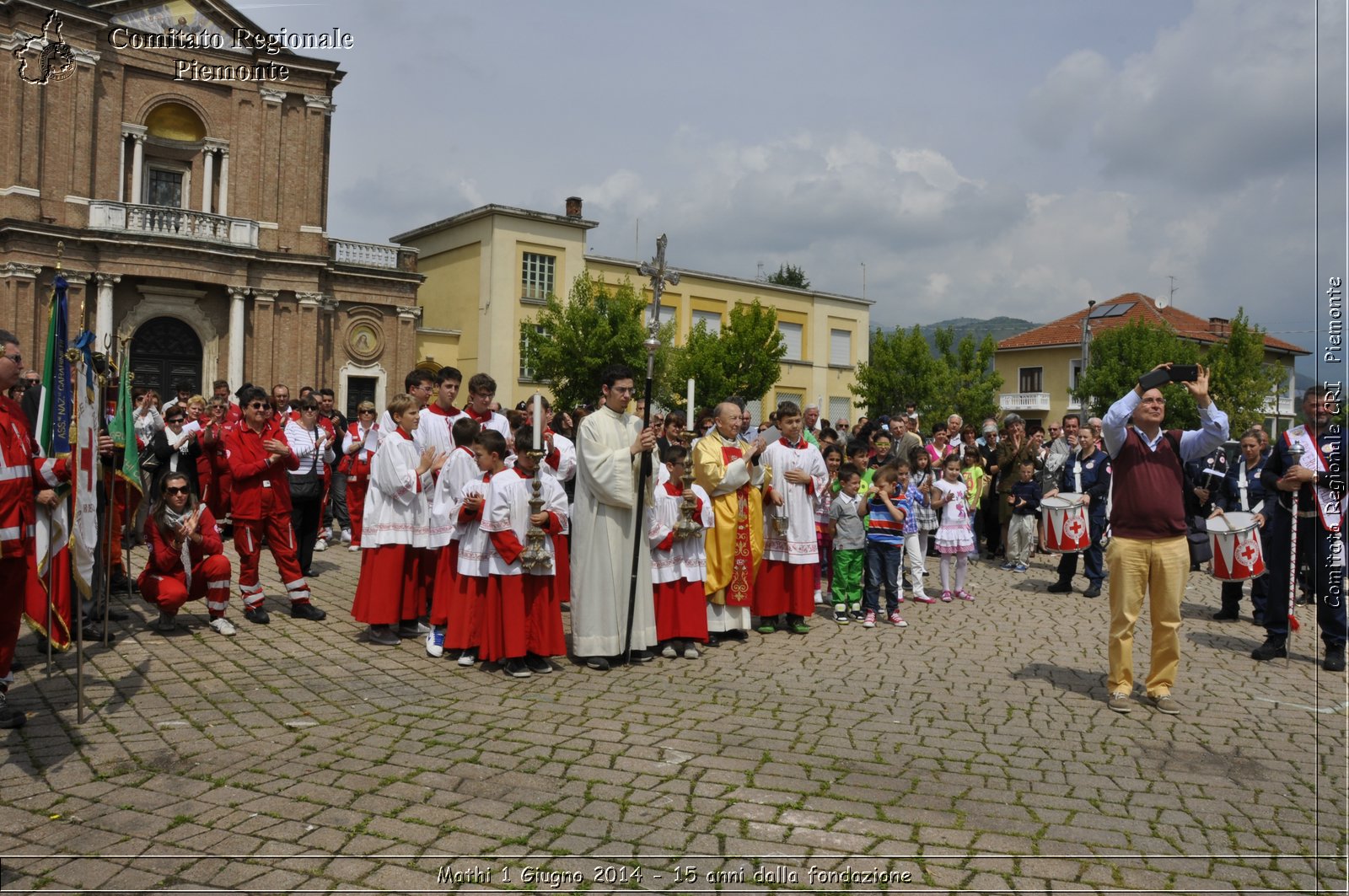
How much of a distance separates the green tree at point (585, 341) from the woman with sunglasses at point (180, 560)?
75.6 ft

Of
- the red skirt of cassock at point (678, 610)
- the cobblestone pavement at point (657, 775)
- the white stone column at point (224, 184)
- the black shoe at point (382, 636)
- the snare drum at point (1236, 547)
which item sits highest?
the white stone column at point (224, 184)

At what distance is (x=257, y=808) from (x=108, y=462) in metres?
4.93

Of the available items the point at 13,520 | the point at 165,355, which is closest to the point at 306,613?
the point at 13,520

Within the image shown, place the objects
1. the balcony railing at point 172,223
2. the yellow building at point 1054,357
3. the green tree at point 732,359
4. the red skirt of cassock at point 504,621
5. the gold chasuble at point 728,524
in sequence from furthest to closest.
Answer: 1. the yellow building at point 1054,357
2. the green tree at point 732,359
3. the balcony railing at point 172,223
4. the gold chasuble at point 728,524
5. the red skirt of cassock at point 504,621

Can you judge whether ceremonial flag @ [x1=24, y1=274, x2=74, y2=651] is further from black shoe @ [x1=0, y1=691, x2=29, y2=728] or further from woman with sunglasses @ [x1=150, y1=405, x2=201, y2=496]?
woman with sunglasses @ [x1=150, y1=405, x2=201, y2=496]

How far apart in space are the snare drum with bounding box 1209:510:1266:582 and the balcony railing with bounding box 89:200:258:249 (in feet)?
87.3

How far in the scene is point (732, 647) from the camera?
318 inches

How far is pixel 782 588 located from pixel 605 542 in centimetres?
224

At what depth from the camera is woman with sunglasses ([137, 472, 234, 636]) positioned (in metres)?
7.64

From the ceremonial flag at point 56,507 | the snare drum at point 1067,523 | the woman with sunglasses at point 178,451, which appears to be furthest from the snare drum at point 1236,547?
the woman with sunglasses at point 178,451

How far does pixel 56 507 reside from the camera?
237 inches

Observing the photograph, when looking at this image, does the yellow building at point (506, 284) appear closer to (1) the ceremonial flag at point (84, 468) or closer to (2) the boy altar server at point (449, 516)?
(2) the boy altar server at point (449, 516)

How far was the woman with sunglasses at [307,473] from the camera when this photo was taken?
9.70 m

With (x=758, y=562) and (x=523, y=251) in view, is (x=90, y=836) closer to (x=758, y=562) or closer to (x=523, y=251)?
(x=758, y=562)
